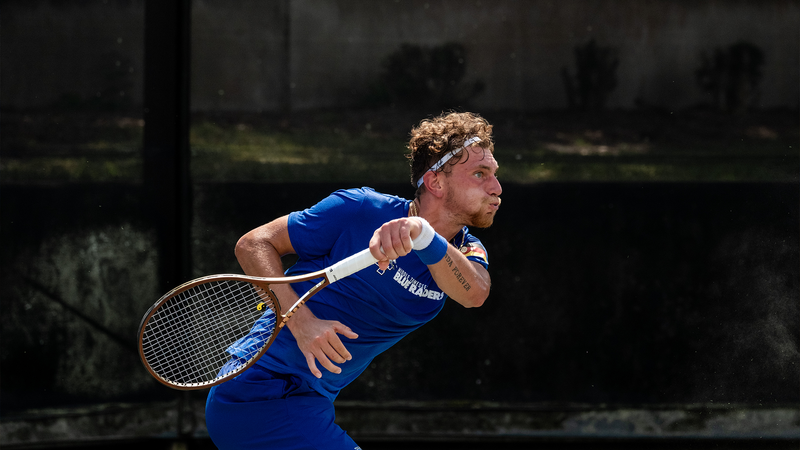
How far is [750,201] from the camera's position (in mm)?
4180

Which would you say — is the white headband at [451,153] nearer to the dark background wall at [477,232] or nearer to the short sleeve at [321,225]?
the short sleeve at [321,225]

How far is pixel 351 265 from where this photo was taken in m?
2.08

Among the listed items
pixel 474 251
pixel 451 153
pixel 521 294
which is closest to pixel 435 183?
pixel 451 153

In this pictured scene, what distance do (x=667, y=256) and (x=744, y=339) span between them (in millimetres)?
586

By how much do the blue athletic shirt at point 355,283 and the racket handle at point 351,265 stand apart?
240 millimetres

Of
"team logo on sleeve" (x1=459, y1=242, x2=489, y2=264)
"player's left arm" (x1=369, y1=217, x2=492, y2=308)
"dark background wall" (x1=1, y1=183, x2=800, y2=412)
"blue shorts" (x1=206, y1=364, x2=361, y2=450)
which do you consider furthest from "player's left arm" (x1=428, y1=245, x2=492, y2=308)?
"dark background wall" (x1=1, y1=183, x2=800, y2=412)

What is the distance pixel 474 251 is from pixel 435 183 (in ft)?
0.87

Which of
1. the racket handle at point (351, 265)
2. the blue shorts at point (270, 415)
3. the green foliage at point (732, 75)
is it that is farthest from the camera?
the green foliage at point (732, 75)

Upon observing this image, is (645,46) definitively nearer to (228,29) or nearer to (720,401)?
(720,401)


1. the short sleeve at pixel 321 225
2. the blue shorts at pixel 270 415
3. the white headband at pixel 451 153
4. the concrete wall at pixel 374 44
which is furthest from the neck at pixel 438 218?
the concrete wall at pixel 374 44

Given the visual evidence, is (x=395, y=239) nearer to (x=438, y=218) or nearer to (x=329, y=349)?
(x=329, y=349)

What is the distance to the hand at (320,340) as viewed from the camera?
2102 mm

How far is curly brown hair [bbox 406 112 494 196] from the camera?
2.44 metres

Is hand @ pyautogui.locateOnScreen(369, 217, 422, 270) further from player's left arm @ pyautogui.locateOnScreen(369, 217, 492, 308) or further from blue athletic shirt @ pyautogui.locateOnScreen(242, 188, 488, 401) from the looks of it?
blue athletic shirt @ pyautogui.locateOnScreen(242, 188, 488, 401)
